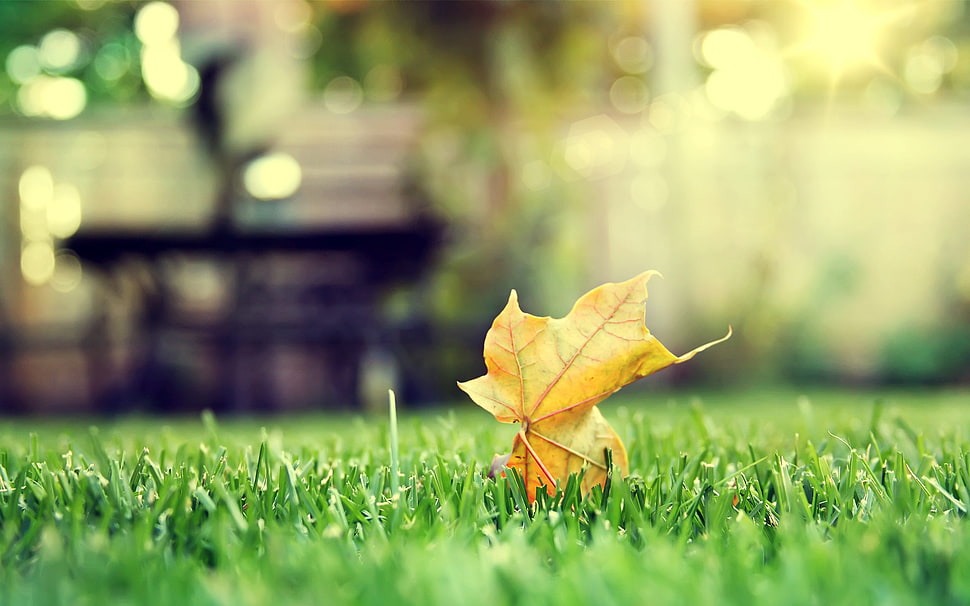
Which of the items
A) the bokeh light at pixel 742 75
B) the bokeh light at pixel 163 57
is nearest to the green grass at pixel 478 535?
the bokeh light at pixel 163 57

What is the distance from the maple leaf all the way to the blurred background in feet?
9.35

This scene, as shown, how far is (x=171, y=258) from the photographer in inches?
164

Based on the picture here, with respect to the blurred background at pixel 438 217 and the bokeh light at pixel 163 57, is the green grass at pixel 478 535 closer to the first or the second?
the blurred background at pixel 438 217

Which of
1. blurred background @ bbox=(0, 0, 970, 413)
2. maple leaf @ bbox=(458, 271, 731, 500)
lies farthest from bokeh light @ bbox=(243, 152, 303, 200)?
maple leaf @ bbox=(458, 271, 731, 500)

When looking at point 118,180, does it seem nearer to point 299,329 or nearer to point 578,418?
point 299,329

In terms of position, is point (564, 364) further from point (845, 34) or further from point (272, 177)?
point (845, 34)

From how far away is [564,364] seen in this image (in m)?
0.87

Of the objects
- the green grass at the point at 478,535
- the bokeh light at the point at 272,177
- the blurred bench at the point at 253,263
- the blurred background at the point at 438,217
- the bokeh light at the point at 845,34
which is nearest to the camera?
the green grass at the point at 478,535

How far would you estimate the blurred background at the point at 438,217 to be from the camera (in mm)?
3992

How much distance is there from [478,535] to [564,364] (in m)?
0.20

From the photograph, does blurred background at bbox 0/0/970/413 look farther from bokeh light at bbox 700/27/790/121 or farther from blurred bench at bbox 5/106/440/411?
bokeh light at bbox 700/27/790/121

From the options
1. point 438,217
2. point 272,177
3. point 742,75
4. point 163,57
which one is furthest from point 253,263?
point 742,75

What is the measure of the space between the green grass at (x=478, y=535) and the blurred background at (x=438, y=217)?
9.17 ft

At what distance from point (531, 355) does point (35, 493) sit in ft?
1.75
